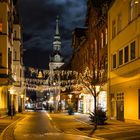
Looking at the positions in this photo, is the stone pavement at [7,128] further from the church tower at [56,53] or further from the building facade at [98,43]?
the church tower at [56,53]

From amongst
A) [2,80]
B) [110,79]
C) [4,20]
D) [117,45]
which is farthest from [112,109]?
[4,20]

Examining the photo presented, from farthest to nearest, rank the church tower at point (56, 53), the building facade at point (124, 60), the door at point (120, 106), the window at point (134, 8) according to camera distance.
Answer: the church tower at point (56, 53) → the door at point (120, 106) → the building facade at point (124, 60) → the window at point (134, 8)

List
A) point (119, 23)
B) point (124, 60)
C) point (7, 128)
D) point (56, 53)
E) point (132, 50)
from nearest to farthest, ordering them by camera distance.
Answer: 1. point (7, 128)
2. point (132, 50)
3. point (124, 60)
4. point (119, 23)
5. point (56, 53)

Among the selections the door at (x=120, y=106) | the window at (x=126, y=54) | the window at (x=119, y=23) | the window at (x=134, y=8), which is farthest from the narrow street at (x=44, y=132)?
the window at (x=119, y=23)

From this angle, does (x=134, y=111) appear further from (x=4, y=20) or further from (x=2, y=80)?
(x=4, y=20)

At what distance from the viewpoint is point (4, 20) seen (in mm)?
50344

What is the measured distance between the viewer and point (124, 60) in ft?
123

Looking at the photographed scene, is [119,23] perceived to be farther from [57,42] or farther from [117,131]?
[57,42]

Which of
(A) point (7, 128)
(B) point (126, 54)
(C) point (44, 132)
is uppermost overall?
(B) point (126, 54)

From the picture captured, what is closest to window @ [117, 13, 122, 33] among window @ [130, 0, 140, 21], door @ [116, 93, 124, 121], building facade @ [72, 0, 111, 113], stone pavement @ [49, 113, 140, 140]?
building facade @ [72, 0, 111, 113]

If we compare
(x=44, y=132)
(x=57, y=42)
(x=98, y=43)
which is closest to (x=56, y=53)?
(x=57, y=42)

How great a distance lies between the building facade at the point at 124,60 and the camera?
3291 centimetres

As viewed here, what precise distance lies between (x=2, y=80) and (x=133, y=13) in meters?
19.5

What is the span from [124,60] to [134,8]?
211 inches
